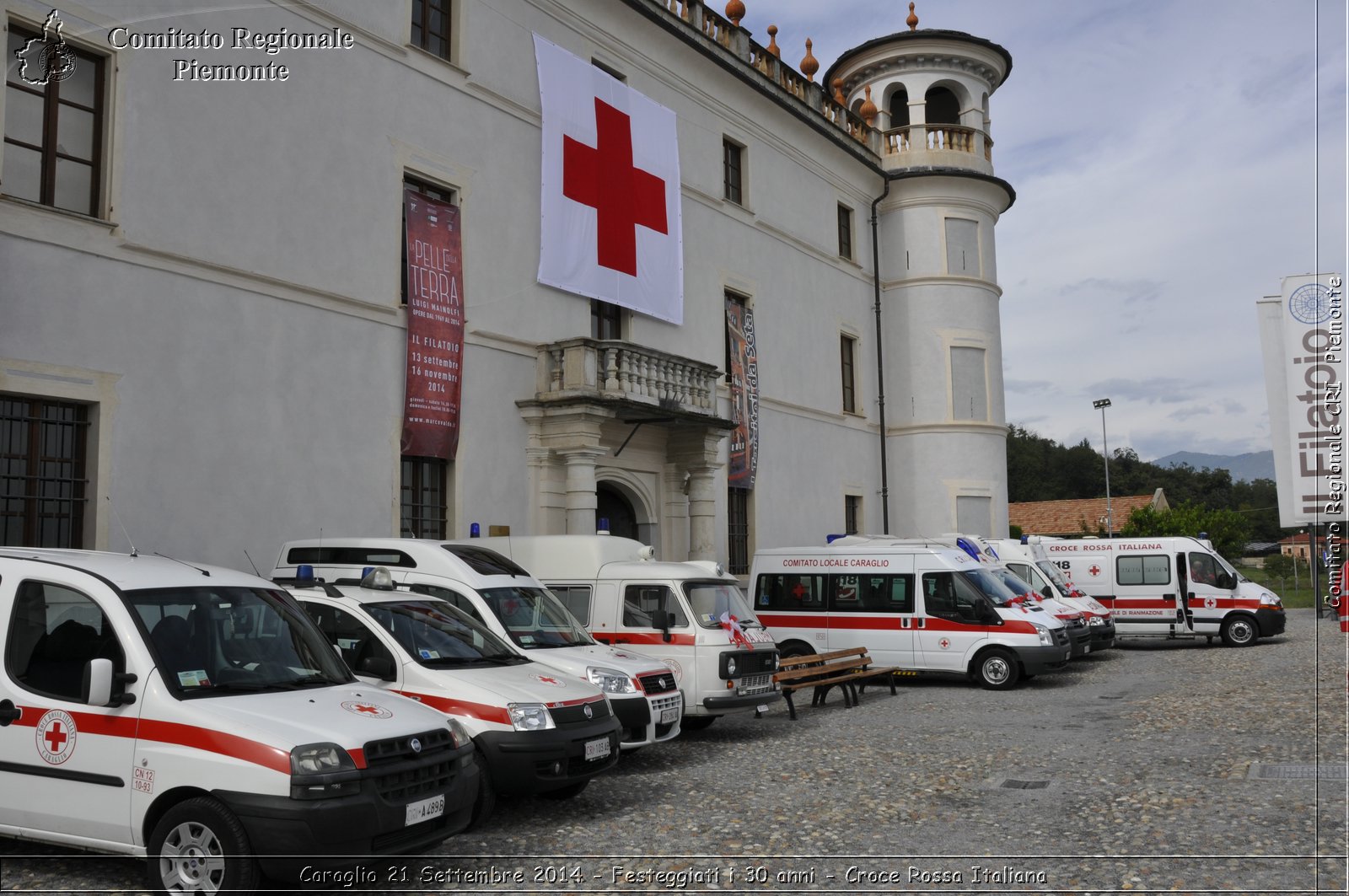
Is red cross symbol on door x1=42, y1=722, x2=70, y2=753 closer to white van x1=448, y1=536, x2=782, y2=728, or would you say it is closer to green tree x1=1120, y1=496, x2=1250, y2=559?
white van x1=448, y1=536, x2=782, y2=728

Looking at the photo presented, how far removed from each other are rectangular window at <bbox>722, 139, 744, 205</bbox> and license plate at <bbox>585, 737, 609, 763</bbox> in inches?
678

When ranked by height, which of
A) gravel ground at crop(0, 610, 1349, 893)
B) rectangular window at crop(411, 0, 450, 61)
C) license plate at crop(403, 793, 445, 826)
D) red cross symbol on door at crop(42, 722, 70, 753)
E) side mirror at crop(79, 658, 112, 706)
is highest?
rectangular window at crop(411, 0, 450, 61)

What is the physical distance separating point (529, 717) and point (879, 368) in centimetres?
2275

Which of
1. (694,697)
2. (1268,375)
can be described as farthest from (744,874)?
(1268,375)

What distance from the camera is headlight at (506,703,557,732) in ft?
27.4

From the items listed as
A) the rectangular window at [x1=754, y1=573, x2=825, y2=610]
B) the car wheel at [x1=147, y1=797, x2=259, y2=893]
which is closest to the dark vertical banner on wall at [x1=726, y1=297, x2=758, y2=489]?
the rectangular window at [x1=754, y1=573, x2=825, y2=610]

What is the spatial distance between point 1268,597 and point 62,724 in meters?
22.8

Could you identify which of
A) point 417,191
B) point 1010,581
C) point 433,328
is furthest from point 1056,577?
point 417,191

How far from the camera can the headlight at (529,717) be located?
27.4 ft

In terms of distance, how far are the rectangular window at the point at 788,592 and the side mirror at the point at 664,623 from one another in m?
6.38

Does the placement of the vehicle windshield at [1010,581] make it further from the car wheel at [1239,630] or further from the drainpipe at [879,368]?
the drainpipe at [879,368]

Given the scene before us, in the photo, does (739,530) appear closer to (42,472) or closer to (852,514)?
(852,514)

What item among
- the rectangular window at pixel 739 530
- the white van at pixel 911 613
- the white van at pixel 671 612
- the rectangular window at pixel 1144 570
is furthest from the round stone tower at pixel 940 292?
the white van at pixel 671 612

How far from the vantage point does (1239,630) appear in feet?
75.7
